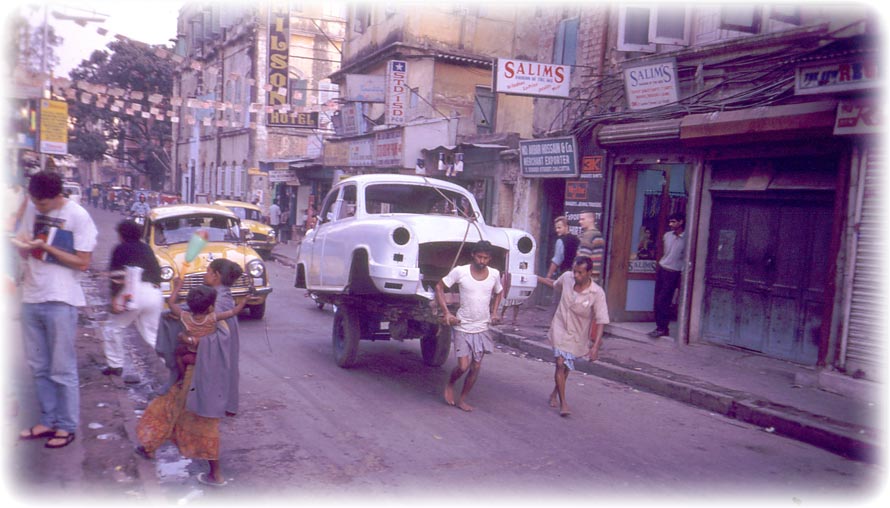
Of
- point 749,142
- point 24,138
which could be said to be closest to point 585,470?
point 749,142

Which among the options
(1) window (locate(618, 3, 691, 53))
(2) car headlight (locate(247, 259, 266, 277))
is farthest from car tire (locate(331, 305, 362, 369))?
(1) window (locate(618, 3, 691, 53))

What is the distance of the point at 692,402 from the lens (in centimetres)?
820

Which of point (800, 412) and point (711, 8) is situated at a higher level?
point (711, 8)

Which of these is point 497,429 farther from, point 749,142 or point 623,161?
point 623,161

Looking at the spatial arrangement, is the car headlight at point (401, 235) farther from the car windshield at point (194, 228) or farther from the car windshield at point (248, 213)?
the car windshield at point (248, 213)

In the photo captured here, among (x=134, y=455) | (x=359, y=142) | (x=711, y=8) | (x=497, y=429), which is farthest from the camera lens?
(x=359, y=142)

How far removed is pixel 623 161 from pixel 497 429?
6.86 m

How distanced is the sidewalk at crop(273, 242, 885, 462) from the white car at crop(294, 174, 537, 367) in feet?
7.30

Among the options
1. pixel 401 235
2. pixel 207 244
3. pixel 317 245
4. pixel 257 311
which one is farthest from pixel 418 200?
pixel 257 311

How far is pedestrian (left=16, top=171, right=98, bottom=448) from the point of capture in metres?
5.04

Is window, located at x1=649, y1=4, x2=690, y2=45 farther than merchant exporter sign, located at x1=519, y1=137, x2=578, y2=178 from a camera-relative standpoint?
No

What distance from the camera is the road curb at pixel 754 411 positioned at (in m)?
6.47

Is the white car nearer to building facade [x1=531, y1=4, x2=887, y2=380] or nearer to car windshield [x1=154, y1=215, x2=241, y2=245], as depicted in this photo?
car windshield [x1=154, y1=215, x2=241, y2=245]

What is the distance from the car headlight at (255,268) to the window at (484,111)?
10.6 m
